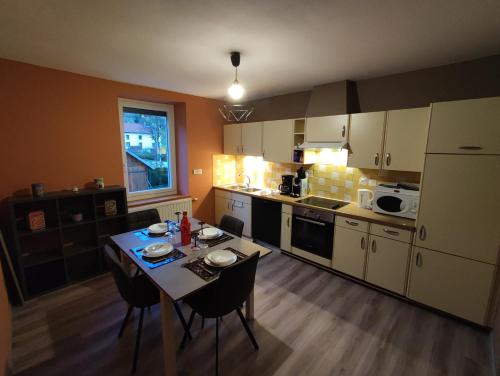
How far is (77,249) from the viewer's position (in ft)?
9.16

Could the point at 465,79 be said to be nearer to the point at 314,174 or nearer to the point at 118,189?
the point at 314,174

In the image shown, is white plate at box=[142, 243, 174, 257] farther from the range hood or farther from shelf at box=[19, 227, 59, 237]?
the range hood

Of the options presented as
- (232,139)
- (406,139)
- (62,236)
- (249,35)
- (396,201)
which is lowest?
(62,236)

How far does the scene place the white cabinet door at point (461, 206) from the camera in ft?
6.31

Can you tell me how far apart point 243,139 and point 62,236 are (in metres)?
2.83

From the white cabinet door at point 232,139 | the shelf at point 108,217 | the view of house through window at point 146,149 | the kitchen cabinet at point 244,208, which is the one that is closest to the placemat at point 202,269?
the shelf at point 108,217

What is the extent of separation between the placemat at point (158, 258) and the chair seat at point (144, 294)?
0.56ft

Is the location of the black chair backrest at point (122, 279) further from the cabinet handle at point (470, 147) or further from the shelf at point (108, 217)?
the cabinet handle at point (470, 147)

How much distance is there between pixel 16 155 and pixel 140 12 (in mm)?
2095

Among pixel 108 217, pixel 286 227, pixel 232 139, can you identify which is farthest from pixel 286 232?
pixel 108 217

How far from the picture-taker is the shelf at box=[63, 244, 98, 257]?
2682mm

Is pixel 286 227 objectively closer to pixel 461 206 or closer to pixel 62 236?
pixel 461 206

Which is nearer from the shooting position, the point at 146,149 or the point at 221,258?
the point at 221,258

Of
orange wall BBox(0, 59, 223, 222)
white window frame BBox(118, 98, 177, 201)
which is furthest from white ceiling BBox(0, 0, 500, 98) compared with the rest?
white window frame BBox(118, 98, 177, 201)
